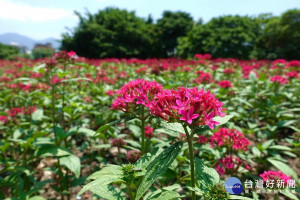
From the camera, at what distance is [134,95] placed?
1421 millimetres

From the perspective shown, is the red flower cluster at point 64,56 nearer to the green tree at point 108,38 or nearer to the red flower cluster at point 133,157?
the red flower cluster at point 133,157

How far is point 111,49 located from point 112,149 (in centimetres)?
2076

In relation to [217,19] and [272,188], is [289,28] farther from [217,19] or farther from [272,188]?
[272,188]

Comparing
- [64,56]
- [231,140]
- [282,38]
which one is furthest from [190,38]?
[231,140]

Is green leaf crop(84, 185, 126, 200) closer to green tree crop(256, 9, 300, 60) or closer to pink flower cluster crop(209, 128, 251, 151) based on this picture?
pink flower cluster crop(209, 128, 251, 151)

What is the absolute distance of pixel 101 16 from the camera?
27.0m

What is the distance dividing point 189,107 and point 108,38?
24.3 metres

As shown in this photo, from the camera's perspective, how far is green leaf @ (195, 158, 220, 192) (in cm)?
110

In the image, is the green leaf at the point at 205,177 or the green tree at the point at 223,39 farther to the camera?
the green tree at the point at 223,39

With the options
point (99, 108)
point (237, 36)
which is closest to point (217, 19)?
point (237, 36)

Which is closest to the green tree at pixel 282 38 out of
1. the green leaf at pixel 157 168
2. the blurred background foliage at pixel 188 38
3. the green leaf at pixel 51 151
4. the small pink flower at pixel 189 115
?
the blurred background foliage at pixel 188 38

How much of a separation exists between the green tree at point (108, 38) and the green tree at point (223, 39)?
6.81 m

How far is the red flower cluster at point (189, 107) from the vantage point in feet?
3.40

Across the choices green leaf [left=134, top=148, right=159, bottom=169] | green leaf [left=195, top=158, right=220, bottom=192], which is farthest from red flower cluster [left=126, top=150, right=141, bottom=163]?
green leaf [left=195, top=158, right=220, bottom=192]
